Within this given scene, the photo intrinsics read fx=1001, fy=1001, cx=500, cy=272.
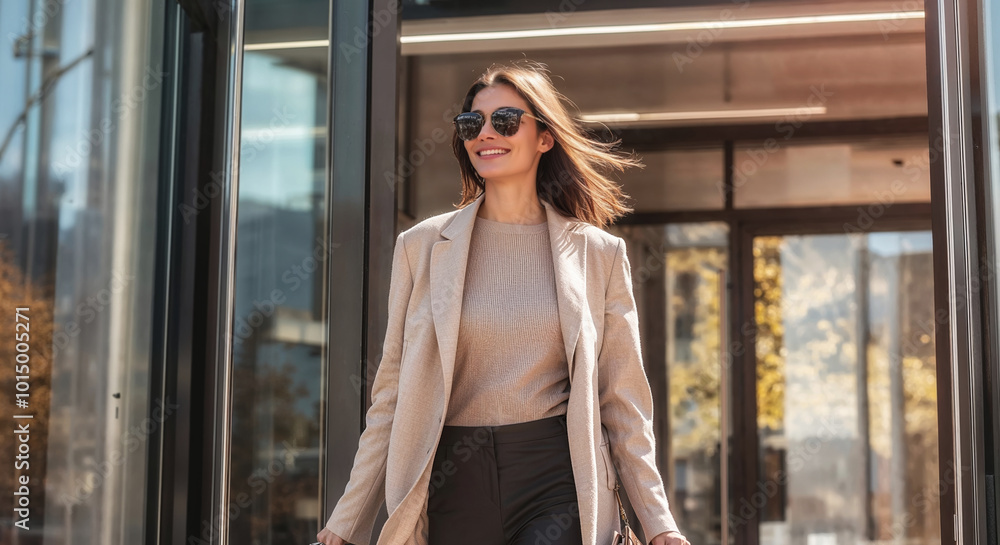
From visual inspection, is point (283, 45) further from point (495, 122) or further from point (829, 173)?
point (829, 173)

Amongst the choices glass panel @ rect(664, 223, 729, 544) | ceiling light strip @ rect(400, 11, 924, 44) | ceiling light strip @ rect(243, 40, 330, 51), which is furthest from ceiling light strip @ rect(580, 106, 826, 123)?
ceiling light strip @ rect(243, 40, 330, 51)

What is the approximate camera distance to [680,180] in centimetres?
757

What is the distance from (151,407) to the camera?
11.4ft

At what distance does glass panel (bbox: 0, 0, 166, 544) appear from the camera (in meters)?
3.08

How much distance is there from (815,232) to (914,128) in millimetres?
1029

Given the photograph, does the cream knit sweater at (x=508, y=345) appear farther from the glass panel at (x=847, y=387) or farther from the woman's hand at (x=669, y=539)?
the glass panel at (x=847, y=387)

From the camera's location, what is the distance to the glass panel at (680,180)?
7496 millimetres

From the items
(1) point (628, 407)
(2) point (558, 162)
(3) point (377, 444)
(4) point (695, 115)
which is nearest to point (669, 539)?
(1) point (628, 407)

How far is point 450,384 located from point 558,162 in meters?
0.67

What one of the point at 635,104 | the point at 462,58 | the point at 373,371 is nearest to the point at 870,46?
the point at 635,104

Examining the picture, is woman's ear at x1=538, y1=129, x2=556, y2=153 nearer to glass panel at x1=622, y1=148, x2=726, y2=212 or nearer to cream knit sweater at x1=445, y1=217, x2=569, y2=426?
cream knit sweater at x1=445, y1=217, x2=569, y2=426

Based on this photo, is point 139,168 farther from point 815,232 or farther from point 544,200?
point 815,232

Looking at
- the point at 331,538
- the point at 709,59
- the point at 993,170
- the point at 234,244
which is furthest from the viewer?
the point at 709,59

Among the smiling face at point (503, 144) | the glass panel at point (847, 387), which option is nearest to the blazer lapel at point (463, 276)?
the smiling face at point (503, 144)
